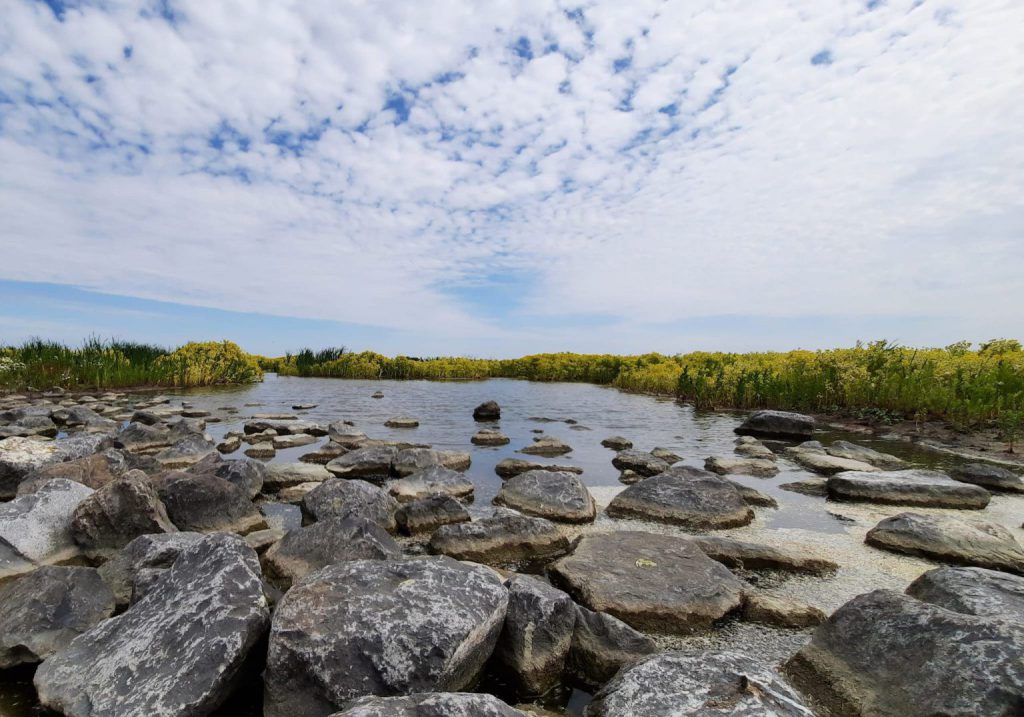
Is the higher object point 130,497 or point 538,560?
point 130,497

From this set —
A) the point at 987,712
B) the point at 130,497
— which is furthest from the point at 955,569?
the point at 130,497

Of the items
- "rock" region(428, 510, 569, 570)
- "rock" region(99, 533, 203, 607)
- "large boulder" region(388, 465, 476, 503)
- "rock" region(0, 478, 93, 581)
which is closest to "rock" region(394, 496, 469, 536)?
"rock" region(428, 510, 569, 570)

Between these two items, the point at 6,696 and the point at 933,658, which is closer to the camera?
the point at 933,658

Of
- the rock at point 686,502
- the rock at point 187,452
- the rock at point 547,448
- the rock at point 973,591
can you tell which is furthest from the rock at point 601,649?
the rock at point 187,452

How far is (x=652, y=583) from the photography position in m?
3.32

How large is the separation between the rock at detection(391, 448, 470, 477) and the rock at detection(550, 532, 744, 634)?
3.23 m

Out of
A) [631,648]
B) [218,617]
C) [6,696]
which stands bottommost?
[6,696]

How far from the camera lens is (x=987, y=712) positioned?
194 centimetres

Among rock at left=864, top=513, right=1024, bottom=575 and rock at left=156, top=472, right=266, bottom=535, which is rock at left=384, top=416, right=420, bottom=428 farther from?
rock at left=864, top=513, right=1024, bottom=575

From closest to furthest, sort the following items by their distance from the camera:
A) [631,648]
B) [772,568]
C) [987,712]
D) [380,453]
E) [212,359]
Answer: [987,712], [631,648], [772,568], [380,453], [212,359]

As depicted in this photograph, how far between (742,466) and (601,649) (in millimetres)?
5385

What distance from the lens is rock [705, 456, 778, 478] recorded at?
7.05m

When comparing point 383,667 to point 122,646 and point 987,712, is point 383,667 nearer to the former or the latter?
point 122,646

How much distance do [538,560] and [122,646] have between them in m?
2.57
